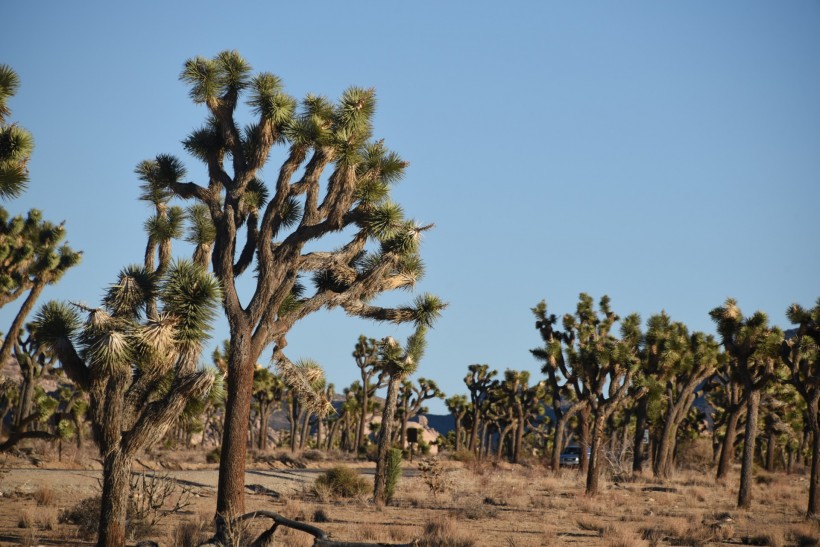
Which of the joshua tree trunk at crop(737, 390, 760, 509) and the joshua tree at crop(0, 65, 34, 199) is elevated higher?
the joshua tree at crop(0, 65, 34, 199)

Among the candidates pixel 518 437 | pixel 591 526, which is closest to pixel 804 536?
pixel 591 526

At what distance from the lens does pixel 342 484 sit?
75.4ft

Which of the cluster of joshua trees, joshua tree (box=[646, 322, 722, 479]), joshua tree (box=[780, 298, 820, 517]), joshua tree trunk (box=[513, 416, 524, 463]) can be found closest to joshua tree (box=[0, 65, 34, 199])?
the cluster of joshua trees

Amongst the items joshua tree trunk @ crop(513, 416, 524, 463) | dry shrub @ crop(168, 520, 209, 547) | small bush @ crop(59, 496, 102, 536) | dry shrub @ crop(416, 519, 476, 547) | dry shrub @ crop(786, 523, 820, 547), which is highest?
dry shrub @ crop(786, 523, 820, 547)

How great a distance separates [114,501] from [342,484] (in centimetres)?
1187

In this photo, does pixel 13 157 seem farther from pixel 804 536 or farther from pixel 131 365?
pixel 804 536

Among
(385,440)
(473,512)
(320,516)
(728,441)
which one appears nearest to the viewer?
(320,516)

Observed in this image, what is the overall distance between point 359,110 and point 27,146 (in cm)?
514

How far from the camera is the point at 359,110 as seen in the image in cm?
1451

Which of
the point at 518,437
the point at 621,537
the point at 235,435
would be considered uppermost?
the point at 235,435

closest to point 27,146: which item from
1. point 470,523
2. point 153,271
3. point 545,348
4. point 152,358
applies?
point 153,271

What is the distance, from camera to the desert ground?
13906 millimetres

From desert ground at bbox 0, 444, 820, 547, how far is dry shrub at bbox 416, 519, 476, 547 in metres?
0.02

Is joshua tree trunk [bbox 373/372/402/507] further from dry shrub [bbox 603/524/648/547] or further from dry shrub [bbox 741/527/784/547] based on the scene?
dry shrub [bbox 741/527/784/547]
